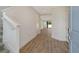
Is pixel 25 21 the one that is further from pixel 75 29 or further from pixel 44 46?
pixel 75 29

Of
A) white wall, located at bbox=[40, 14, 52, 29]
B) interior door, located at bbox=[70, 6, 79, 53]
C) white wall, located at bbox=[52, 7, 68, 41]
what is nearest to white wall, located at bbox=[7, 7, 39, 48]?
white wall, located at bbox=[40, 14, 52, 29]

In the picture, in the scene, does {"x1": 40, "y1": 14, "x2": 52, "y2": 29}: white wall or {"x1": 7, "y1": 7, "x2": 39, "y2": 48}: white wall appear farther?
{"x1": 40, "y1": 14, "x2": 52, "y2": 29}: white wall

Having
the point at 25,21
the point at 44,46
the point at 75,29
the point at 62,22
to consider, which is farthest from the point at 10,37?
the point at 62,22

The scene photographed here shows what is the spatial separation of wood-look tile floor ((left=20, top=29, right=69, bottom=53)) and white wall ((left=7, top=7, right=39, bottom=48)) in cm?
9

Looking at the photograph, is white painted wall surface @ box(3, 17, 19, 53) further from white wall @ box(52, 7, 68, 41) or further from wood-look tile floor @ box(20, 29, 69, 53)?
white wall @ box(52, 7, 68, 41)

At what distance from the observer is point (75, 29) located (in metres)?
1.51

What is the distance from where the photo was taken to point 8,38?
189cm

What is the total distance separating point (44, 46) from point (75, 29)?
80 centimetres

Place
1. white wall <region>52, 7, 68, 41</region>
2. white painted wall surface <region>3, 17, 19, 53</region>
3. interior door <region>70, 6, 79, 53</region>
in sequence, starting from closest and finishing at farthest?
interior door <region>70, 6, 79, 53</region> → white painted wall surface <region>3, 17, 19, 53</region> → white wall <region>52, 7, 68, 41</region>

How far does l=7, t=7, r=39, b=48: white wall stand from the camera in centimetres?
197
